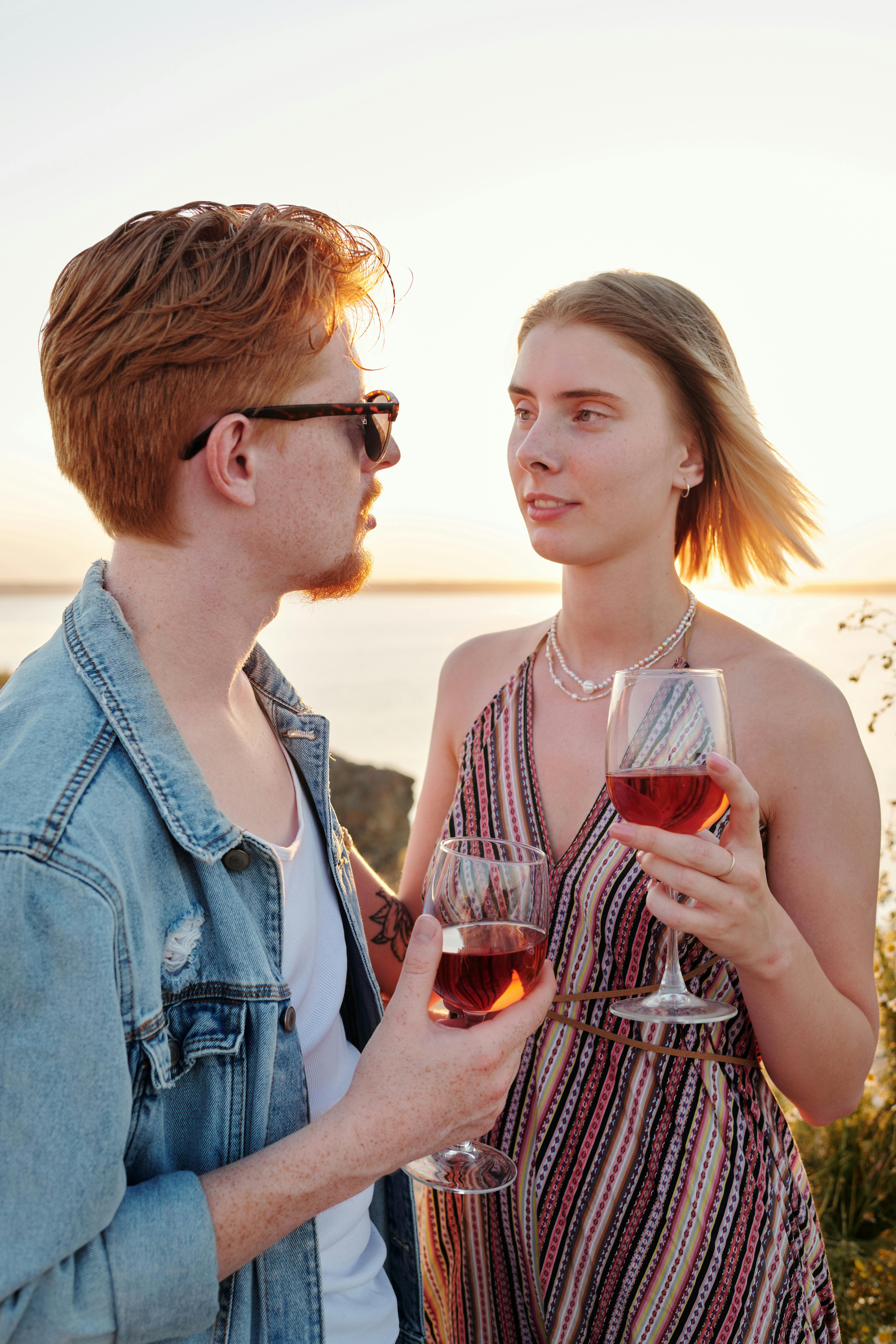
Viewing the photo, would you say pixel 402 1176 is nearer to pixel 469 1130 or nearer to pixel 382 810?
pixel 469 1130

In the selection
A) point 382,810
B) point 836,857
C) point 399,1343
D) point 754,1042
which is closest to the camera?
point 399,1343

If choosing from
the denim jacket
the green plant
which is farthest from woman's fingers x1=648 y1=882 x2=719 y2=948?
the green plant

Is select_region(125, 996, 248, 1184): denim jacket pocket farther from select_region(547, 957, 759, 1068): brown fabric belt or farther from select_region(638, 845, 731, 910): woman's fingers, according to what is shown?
select_region(547, 957, 759, 1068): brown fabric belt

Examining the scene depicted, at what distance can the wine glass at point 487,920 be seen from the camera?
5.14 feet

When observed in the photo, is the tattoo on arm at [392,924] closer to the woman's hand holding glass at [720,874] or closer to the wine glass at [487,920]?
the wine glass at [487,920]

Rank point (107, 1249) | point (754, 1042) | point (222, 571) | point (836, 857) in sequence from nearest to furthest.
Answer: point (107, 1249) → point (222, 571) → point (836, 857) → point (754, 1042)

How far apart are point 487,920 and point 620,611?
117cm

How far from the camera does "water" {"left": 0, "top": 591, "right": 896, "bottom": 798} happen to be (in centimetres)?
868

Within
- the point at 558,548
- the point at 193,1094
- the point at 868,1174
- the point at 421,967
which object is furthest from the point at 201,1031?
the point at 868,1174

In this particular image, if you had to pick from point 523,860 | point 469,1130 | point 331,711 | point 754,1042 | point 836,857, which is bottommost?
point 331,711

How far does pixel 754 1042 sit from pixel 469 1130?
0.96 metres

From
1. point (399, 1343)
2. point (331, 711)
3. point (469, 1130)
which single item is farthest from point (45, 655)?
point (331, 711)

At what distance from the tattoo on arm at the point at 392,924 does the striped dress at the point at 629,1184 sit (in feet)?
1.32

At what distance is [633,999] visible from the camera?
1.96 meters
